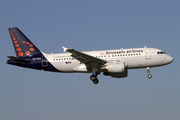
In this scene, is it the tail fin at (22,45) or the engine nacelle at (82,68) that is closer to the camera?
the engine nacelle at (82,68)

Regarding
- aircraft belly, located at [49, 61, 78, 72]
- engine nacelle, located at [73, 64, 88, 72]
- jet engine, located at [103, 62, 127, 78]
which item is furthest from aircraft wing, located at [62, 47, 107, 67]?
aircraft belly, located at [49, 61, 78, 72]

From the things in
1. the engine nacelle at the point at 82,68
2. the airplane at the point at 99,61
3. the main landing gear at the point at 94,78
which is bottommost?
the main landing gear at the point at 94,78

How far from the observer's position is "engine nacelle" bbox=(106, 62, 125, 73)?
4219cm

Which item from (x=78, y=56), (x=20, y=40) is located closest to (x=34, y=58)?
(x=20, y=40)

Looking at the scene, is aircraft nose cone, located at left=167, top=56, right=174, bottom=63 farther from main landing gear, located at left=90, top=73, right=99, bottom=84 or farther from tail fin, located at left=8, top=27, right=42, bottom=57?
tail fin, located at left=8, top=27, right=42, bottom=57

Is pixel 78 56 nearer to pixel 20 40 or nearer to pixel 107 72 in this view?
pixel 107 72

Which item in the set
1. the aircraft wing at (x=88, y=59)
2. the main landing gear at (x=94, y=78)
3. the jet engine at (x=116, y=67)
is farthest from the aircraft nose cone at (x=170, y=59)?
the main landing gear at (x=94, y=78)

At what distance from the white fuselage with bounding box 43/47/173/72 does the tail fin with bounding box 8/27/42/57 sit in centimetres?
371

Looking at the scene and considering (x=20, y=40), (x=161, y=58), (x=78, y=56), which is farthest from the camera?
(x=20, y=40)

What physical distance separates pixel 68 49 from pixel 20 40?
13383 mm

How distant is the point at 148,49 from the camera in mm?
44125

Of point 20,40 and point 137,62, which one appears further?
point 20,40

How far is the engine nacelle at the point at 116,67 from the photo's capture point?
138ft

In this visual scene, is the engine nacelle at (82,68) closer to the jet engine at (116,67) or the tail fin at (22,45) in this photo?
the jet engine at (116,67)
